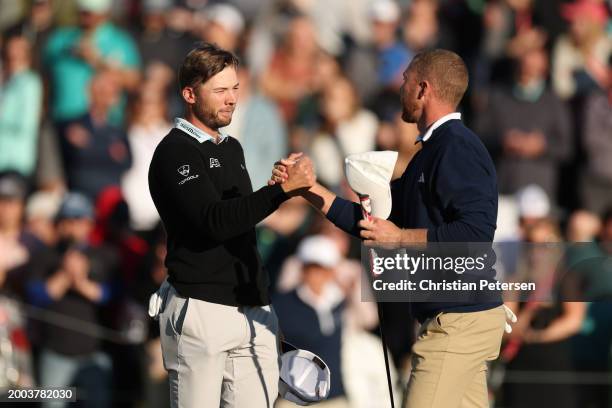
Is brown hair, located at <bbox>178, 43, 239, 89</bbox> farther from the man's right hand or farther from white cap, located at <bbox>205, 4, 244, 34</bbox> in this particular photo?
white cap, located at <bbox>205, 4, 244, 34</bbox>

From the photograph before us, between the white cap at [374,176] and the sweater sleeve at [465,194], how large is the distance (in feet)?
0.74

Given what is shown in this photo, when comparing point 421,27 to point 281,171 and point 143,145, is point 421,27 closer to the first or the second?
point 143,145

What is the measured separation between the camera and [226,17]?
38.3 feet

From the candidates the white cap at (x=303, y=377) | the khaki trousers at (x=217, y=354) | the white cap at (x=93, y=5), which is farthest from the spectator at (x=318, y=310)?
the white cap at (x=93, y=5)

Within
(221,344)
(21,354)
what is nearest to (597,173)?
(21,354)

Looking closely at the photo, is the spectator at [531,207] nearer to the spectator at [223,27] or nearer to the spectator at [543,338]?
the spectator at [543,338]

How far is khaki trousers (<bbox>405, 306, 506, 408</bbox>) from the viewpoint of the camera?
589 centimetres

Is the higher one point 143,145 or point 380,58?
point 380,58

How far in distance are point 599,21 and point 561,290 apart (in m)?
3.07

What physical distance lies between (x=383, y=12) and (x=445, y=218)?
6.03 metres

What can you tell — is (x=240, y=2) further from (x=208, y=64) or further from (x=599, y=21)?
(x=208, y=64)

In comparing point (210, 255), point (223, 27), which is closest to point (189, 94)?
point (210, 255)

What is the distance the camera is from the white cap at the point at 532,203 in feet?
33.1

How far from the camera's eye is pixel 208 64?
6.05 meters
